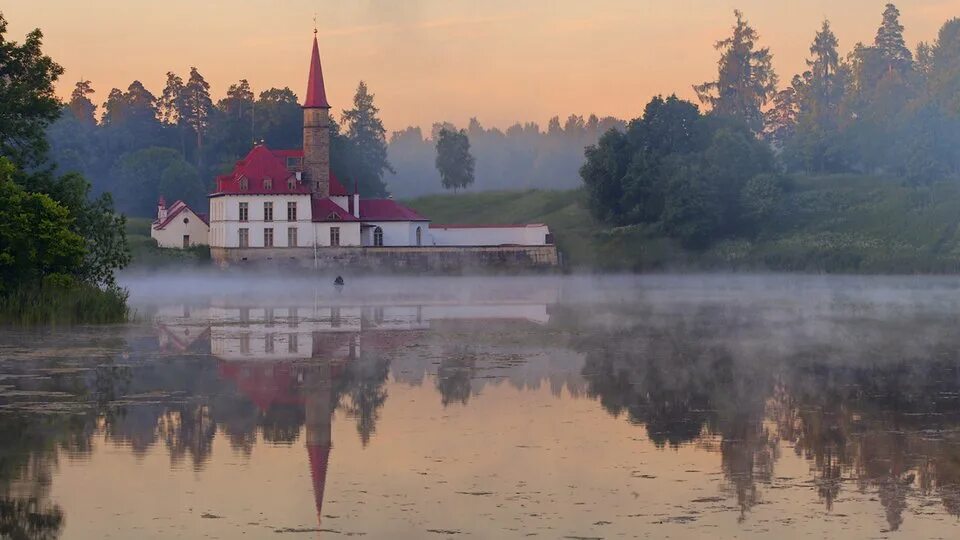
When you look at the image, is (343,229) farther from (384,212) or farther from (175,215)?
(175,215)

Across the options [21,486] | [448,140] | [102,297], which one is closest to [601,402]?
[21,486]

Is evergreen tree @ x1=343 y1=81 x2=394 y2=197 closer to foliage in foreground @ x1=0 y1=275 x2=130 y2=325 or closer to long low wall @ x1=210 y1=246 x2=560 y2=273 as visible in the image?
long low wall @ x1=210 y1=246 x2=560 y2=273

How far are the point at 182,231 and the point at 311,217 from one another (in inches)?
486

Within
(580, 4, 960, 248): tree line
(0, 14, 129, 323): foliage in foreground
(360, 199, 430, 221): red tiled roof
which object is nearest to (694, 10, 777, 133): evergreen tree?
(580, 4, 960, 248): tree line

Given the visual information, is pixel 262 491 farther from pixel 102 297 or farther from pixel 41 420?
pixel 102 297

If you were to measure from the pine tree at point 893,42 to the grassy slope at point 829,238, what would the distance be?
34.0m

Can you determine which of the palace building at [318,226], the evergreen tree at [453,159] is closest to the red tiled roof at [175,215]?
the palace building at [318,226]

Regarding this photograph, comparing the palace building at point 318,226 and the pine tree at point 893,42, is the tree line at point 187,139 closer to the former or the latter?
the palace building at point 318,226

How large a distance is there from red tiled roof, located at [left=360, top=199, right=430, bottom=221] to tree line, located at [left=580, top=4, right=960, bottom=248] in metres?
18.3

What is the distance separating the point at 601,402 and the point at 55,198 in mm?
30411

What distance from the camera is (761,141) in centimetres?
13338

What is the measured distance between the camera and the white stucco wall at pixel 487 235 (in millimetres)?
115875

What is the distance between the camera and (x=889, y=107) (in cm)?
14212

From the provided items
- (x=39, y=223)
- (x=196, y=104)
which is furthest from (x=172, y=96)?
(x=39, y=223)
